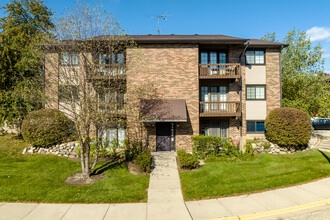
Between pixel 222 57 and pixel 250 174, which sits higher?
pixel 222 57

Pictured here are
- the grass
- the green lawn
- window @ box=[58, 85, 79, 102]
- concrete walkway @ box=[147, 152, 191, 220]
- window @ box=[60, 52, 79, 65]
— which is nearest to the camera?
concrete walkway @ box=[147, 152, 191, 220]

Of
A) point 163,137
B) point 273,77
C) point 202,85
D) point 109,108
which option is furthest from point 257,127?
point 109,108

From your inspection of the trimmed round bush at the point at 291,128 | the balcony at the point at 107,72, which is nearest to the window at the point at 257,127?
the trimmed round bush at the point at 291,128

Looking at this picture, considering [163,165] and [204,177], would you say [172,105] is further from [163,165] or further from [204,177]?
[204,177]

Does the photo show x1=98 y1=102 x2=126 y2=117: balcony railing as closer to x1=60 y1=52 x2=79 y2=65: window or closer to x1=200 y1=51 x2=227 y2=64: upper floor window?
x1=60 y1=52 x2=79 y2=65: window

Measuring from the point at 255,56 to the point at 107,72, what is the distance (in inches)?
502

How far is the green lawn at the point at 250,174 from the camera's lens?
287 inches

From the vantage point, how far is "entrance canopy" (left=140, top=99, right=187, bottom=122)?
11445 mm

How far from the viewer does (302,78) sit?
54.7ft

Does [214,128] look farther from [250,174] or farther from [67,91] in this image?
[67,91]

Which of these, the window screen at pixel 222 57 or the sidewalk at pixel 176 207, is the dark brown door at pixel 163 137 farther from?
the window screen at pixel 222 57

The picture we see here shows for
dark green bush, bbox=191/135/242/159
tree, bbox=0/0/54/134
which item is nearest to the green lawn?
dark green bush, bbox=191/135/242/159

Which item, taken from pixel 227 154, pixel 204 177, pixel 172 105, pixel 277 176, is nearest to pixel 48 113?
pixel 172 105

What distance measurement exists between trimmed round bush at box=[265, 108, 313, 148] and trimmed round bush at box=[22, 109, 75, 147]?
14.4 metres
